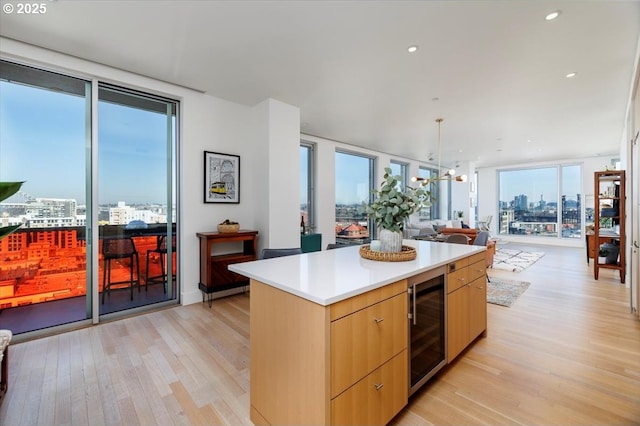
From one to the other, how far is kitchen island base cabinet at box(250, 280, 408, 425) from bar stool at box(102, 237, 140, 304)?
2.62 metres

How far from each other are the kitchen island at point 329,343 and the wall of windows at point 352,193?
5.18 metres

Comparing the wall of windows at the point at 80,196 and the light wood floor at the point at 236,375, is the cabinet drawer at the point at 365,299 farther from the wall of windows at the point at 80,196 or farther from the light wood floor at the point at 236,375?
the wall of windows at the point at 80,196

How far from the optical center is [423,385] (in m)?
1.99

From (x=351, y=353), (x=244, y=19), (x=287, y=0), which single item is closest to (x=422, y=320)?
(x=351, y=353)

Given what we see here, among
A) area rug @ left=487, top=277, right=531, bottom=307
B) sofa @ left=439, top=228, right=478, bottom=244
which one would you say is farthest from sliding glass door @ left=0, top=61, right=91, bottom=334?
sofa @ left=439, top=228, right=478, bottom=244

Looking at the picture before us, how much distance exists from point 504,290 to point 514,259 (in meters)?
3.03

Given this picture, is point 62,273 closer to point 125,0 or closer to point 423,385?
point 125,0

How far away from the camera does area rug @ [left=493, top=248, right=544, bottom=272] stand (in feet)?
19.2

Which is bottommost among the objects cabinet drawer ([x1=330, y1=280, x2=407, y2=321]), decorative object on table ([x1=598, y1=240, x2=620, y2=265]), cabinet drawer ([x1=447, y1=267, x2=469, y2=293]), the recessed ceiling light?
decorative object on table ([x1=598, y1=240, x2=620, y2=265])

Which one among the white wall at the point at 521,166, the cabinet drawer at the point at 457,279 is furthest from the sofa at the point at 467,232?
the white wall at the point at 521,166

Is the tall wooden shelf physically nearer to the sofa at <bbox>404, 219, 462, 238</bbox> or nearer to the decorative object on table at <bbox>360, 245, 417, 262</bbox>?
the sofa at <bbox>404, 219, 462, 238</bbox>

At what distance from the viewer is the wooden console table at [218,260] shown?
371cm

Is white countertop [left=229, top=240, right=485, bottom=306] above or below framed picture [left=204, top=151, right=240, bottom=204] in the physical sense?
below

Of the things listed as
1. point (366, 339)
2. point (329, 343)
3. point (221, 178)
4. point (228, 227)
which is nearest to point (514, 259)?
point (228, 227)
